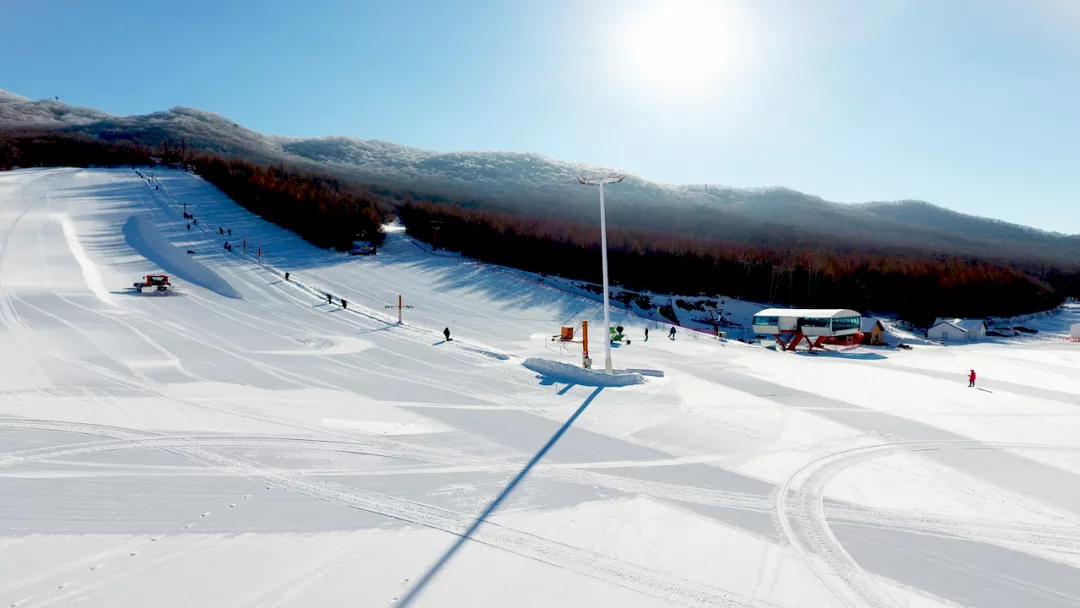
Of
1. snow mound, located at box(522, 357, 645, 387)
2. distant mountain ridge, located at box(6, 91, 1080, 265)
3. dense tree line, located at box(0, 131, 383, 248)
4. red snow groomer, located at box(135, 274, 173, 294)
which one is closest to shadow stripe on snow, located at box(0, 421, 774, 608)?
snow mound, located at box(522, 357, 645, 387)

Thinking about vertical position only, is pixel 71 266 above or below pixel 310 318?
above

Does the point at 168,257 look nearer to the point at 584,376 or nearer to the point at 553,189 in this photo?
the point at 584,376

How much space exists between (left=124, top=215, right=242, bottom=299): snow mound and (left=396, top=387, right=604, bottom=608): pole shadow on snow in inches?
750

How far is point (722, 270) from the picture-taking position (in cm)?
4672

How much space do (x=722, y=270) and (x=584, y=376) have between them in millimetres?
36052

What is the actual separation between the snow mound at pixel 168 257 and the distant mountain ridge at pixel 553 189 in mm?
48424

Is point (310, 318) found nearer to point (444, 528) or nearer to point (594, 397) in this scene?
point (594, 397)

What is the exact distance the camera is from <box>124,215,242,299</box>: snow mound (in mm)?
24766

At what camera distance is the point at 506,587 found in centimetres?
492

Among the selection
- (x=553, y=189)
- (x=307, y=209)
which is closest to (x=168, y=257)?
(x=307, y=209)

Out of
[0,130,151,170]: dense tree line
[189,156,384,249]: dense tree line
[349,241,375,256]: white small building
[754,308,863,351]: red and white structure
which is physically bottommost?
[754,308,863,351]: red and white structure

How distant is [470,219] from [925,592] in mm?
42844

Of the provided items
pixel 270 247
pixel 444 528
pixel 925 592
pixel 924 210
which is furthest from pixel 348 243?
pixel 924 210

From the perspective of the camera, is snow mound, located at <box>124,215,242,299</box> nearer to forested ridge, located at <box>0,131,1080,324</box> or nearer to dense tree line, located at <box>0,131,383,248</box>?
dense tree line, located at <box>0,131,383,248</box>
